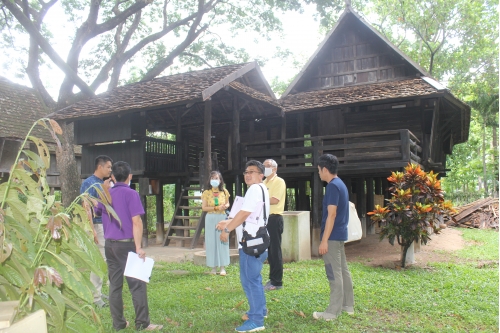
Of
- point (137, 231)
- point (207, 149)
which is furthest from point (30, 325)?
point (207, 149)

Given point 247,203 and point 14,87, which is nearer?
point 247,203

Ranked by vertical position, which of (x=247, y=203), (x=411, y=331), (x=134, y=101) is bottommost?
(x=411, y=331)

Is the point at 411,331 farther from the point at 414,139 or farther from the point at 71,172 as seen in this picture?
the point at 71,172

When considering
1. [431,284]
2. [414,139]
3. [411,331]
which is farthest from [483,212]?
[411,331]

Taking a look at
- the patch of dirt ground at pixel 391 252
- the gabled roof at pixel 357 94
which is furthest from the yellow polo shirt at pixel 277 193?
the gabled roof at pixel 357 94

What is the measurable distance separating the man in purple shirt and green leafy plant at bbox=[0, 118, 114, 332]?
2.62 m

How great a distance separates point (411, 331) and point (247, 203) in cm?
230

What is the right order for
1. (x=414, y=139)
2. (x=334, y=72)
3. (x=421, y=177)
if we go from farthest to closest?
(x=334, y=72) → (x=414, y=139) → (x=421, y=177)

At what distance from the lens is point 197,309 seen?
5824 mm

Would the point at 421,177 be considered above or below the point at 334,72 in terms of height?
below

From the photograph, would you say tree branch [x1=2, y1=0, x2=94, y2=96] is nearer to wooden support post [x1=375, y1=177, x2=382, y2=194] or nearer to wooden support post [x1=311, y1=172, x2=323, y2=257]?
wooden support post [x1=311, y1=172, x2=323, y2=257]

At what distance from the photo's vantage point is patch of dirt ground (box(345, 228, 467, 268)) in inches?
395

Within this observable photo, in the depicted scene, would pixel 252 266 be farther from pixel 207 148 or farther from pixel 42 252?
pixel 207 148

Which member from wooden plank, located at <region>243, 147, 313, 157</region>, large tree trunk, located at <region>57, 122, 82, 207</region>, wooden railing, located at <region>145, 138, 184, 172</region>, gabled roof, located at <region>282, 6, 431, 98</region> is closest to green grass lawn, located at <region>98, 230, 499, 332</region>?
wooden plank, located at <region>243, 147, 313, 157</region>
